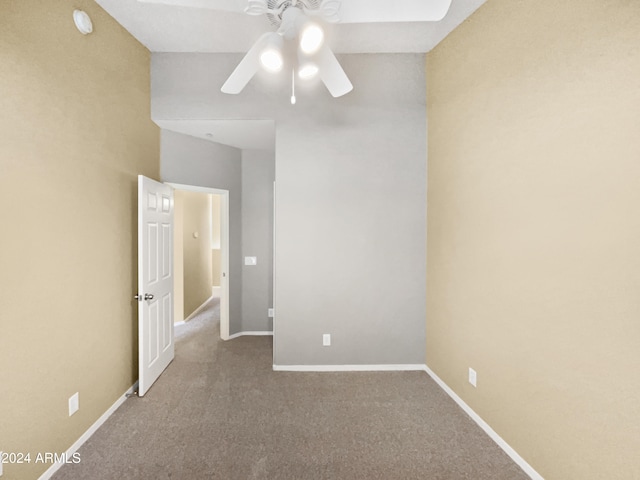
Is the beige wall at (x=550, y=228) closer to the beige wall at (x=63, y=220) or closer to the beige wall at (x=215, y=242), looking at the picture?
the beige wall at (x=63, y=220)

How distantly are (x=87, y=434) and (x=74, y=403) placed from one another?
0.93ft

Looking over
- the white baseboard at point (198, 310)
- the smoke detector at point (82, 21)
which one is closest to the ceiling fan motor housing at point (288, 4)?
the smoke detector at point (82, 21)

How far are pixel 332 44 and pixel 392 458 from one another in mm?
3355

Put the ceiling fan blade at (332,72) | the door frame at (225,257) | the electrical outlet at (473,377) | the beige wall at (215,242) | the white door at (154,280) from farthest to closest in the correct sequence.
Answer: the beige wall at (215,242) → the door frame at (225,257) → the white door at (154,280) → the electrical outlet at (473,377) → the ceiling fan blade at (332,72)

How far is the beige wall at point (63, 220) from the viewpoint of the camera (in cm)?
150

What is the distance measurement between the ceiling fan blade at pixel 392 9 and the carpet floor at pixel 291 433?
2.37 m

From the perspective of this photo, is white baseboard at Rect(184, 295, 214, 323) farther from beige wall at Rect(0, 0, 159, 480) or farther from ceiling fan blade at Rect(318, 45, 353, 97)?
ceiling fan blade at Rect(318, 45, 353, 97)

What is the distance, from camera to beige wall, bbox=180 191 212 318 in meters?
4.86

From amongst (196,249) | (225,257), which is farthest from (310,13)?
(196,249)

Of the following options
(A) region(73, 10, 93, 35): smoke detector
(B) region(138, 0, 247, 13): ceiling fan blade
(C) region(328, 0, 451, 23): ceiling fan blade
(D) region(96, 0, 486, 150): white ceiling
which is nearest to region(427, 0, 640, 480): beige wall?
(D) region(96, 0, 486, 150): white ceiling

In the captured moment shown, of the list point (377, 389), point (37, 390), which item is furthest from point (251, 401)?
point (37, 390)

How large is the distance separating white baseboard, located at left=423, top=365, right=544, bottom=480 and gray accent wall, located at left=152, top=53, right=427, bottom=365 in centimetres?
44

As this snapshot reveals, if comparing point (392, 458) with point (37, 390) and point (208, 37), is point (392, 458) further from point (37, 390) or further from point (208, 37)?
point (208, 37)

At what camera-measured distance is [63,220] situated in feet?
5.94
